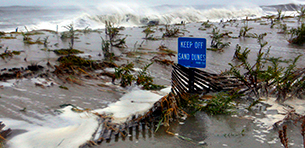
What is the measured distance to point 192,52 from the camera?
313cm

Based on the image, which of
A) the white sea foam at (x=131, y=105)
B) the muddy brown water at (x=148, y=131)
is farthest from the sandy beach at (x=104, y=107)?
the white sea foam at (x=131, y=105)

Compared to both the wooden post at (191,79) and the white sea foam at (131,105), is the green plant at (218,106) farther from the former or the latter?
the white sea foam at (131,105)

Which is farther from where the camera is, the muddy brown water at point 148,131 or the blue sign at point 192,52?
the blue sign at point 192,52

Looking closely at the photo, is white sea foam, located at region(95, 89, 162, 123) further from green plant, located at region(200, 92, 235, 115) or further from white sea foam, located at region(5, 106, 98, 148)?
green plant, located at region(200, 92, 235, 115)

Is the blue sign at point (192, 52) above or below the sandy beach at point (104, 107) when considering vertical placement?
above

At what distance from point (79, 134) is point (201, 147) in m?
1.24

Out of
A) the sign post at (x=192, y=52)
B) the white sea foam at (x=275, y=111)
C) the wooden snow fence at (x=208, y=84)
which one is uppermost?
the sign post at (x=192, y=52)

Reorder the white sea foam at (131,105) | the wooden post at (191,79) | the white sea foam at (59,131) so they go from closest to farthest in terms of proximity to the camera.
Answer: the white sea foam at (59,131)
the white sea foam at (131,105)
the wooden post at (191,79)

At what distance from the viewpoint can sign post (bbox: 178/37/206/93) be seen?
3059 millimetres

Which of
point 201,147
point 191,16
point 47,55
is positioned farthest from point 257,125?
point 191,16

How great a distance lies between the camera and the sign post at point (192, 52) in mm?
3059

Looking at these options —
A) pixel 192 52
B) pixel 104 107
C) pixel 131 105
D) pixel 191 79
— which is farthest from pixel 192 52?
pixel 104 107

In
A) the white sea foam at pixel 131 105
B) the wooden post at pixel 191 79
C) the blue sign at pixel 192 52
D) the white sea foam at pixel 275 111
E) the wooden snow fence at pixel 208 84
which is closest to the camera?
the white sea foam at pixel 275 111

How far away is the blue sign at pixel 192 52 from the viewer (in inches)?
120
